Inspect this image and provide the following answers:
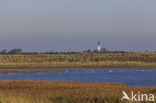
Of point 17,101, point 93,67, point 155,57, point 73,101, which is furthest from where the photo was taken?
point 155,57

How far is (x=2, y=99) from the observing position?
22.2m

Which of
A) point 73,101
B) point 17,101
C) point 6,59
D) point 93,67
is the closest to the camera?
point 17,101

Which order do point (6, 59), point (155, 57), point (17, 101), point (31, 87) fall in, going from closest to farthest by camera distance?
point (17, 101) → point (31, 87) → point (155, 57) → point (6, 59)

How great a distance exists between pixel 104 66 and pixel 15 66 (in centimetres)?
1850

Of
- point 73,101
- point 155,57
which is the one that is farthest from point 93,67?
point 73,101

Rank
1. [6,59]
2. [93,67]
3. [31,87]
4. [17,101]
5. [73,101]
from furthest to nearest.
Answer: [6,59]
[93,67]
[31,87]
[73,101]
[17,101]

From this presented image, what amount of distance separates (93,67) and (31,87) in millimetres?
60156

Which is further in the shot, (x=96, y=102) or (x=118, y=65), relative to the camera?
(x=118, y=65)

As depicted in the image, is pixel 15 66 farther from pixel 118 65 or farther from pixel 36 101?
pixel 36 101

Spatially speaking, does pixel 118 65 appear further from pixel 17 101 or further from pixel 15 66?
pixel 17 101

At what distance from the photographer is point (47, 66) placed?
99438mm

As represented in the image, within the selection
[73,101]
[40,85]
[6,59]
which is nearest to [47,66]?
[6,59]

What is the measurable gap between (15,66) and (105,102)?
79443 millimetres

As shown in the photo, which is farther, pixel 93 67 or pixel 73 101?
pixel 93 67
